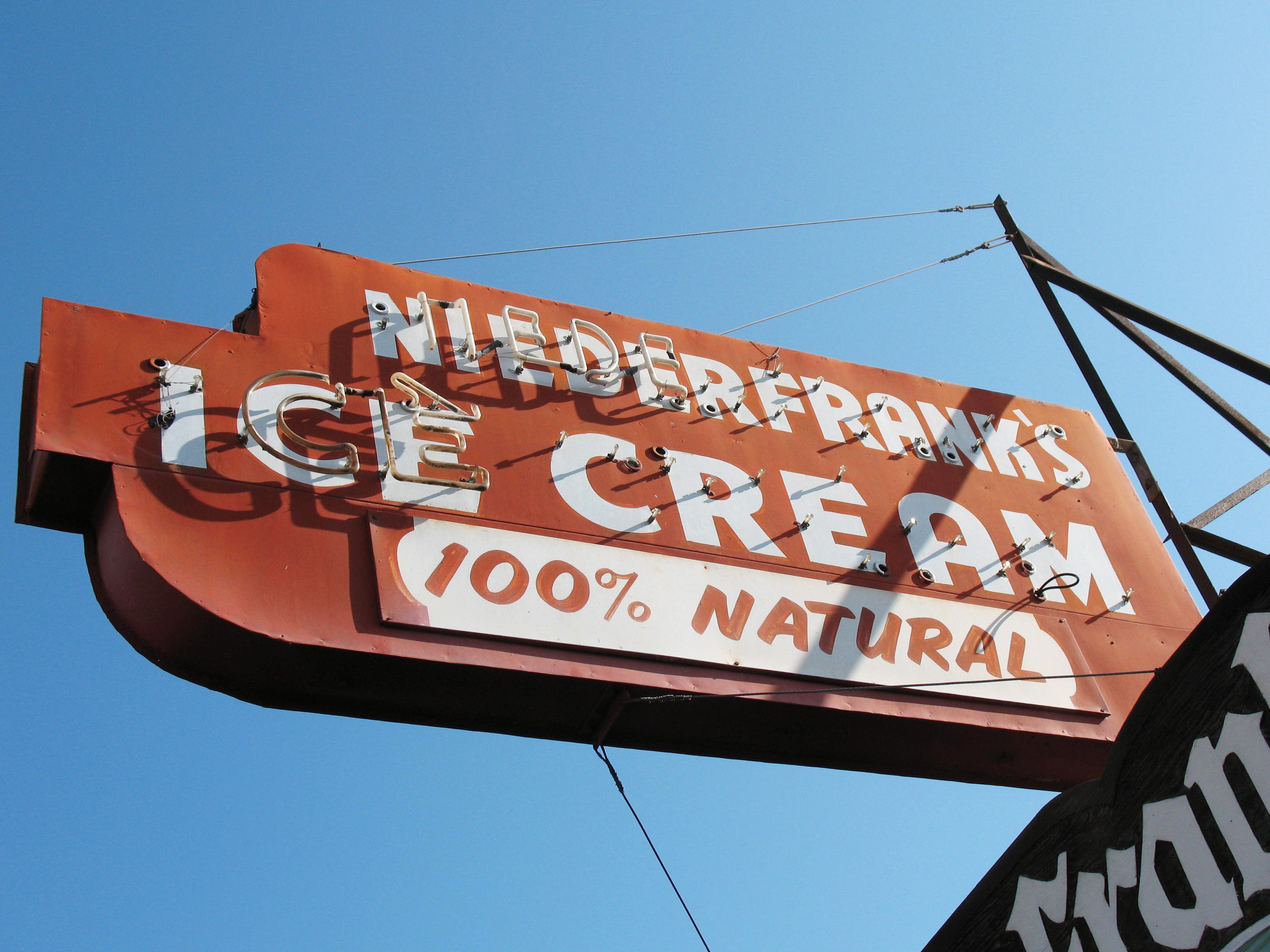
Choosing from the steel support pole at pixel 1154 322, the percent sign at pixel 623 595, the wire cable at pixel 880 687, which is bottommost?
the wire cable at pixel 880 687

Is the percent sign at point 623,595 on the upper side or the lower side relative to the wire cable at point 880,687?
upper

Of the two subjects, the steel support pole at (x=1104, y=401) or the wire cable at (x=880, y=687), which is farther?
the steel support pole at (x=1104, y=401)

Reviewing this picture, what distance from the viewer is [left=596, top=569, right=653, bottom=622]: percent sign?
22.7ft

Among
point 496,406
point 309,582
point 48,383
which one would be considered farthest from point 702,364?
point 48,383

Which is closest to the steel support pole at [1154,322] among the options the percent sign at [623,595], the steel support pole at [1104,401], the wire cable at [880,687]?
the steel support pole at [1104,401]

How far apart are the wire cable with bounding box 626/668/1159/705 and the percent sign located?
0.44 meters

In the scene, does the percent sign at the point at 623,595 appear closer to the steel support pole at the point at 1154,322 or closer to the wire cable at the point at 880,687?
the wire cable at the point at 880,687

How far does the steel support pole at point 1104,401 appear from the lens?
8500mm

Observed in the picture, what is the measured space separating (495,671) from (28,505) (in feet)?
7.83

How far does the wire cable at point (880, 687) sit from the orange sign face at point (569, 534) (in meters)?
0.04

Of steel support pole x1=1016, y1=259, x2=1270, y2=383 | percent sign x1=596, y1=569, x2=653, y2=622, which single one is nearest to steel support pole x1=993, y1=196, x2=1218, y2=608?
steel support pole x1=1016, y1=259, x2=1270, y2=383

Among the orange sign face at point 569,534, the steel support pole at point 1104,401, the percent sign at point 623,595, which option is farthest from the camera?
the steel support pole at point 1104,401

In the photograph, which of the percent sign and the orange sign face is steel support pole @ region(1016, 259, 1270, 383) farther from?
the percent sign

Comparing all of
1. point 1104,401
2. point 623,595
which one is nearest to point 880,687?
point 623,595
